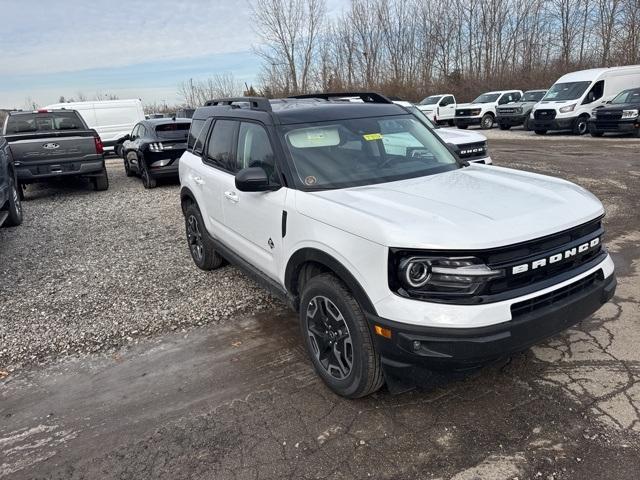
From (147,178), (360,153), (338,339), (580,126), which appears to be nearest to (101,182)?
(147,178)

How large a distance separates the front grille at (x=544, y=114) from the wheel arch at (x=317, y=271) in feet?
62.8

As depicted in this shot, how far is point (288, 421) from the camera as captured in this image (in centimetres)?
290

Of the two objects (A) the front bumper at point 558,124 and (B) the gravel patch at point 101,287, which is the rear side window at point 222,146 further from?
(A) the front bumper at point 558,124

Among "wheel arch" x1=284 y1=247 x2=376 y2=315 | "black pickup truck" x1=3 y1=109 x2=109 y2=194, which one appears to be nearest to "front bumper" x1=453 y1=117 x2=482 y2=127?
"black pickup truck" x1=3 y1=109 x2=109 y2=194

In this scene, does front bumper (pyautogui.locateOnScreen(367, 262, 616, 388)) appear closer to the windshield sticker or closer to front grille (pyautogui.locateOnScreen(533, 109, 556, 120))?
the windshield sticker

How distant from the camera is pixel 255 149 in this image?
154 inches

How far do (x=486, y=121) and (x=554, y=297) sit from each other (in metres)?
25.1

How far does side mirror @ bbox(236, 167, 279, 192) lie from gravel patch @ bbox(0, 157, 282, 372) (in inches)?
60.0

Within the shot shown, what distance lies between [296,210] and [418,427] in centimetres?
154

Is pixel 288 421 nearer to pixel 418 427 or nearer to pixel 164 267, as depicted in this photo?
pixel 418 427

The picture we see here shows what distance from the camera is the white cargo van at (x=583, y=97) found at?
19.0 metres

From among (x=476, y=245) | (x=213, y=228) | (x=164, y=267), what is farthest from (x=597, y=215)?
(x=164, y=267)

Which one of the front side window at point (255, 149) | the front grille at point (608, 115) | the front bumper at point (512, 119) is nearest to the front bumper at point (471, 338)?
the front side window at point (255, 149)

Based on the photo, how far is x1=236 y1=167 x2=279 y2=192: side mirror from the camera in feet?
11.0
